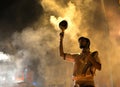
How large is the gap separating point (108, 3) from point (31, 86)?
116 feet

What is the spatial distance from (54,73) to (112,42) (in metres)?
14.8

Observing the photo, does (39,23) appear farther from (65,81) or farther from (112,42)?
(65,81)

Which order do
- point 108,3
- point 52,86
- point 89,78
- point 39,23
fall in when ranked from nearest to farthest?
point 89,78
point 108,3
point 39,23
point 52,86

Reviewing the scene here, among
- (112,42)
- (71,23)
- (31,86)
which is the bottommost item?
(31,86)

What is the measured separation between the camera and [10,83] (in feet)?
156

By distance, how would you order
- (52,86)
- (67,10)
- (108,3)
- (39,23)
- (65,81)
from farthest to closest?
(52,86) < (65,81) < (39,23) < (67,10) < (108,3)

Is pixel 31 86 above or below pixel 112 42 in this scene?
below

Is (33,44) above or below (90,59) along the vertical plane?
above

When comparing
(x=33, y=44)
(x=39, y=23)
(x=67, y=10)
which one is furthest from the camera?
(x=33, y=44)

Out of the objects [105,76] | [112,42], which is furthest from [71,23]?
[105,76]

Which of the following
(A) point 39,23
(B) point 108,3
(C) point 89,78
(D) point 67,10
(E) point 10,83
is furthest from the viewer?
(E) point 10,83

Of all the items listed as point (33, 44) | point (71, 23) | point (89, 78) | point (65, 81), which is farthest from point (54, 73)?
point (89, 78)

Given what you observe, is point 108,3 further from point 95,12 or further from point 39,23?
point 39,23

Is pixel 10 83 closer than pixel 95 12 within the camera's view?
No
